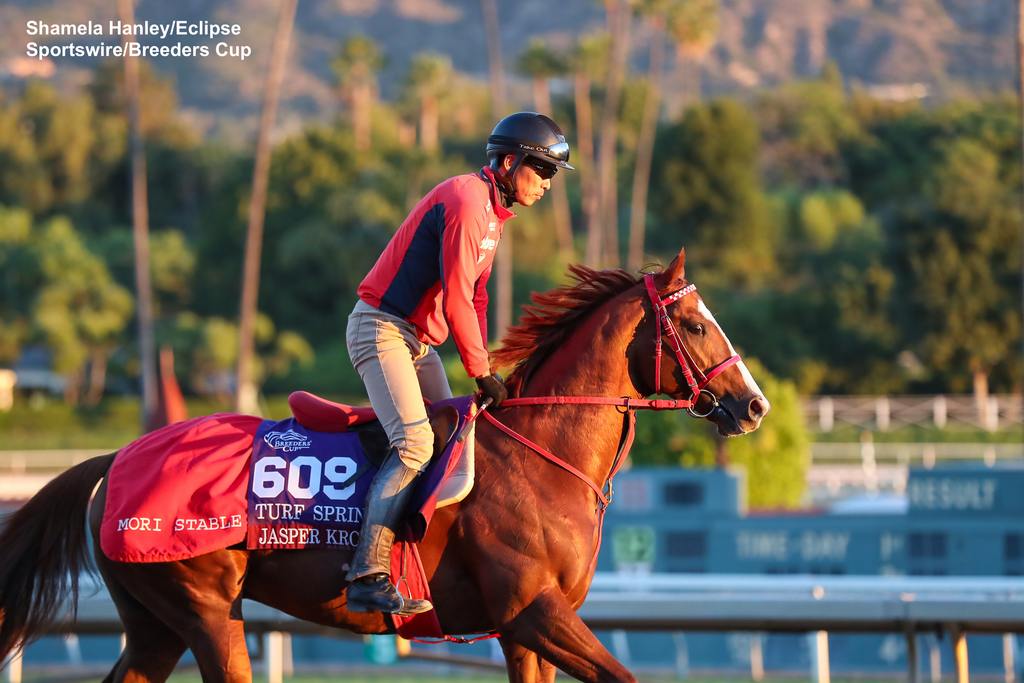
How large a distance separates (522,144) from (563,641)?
5.88ft

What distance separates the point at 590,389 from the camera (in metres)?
5.74

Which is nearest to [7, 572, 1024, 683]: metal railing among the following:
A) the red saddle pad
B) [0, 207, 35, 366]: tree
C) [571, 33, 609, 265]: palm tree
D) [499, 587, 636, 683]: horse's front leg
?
the red saddle pad

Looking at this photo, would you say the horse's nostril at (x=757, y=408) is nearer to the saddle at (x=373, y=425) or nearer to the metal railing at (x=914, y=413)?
the saddle at (x=373, y=425)

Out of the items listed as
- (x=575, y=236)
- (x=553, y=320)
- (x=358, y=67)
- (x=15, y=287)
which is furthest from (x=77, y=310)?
(x=553, y=320)

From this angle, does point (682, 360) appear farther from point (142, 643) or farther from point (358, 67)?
point (358, 67)

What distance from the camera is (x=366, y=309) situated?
18.8 ft

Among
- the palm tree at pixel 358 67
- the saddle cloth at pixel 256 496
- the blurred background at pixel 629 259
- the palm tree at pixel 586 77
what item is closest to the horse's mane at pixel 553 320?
the saddle cloth at pixel 256 496

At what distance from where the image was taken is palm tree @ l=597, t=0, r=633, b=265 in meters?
40.0

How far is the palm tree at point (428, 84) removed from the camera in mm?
67938

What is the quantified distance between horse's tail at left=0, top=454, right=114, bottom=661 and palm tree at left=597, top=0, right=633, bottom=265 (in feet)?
→ 108

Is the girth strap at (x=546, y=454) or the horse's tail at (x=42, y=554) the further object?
the horse's tail at (x=42, y=554)

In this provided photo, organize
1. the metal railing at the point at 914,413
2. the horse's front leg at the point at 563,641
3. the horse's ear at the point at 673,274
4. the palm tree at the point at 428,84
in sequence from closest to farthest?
1. the horse's front leg at the point at 563,641
2. the horse's ear at the point at 673,274
3. the metal railing at the point at 914,413
4. the palm tree at the point at 428,84

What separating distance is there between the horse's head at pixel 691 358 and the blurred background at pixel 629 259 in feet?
21.4

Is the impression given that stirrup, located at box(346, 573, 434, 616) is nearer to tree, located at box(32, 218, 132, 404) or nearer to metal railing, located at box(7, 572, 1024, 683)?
metal railing, located at box(7, 572, 1024, 683)
